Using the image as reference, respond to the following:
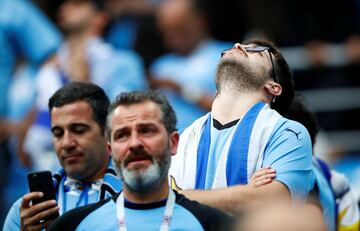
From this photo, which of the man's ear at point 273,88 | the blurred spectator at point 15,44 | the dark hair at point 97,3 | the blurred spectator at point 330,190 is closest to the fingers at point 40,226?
the man's ear at point 273,88

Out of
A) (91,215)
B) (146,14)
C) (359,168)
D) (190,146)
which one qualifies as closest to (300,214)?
(91,215)

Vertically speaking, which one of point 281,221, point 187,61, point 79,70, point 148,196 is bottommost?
point 187,61

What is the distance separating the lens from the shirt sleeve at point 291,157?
5438 mm

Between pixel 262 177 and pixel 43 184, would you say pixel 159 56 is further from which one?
pixel 262 177

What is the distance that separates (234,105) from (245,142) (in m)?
0.25

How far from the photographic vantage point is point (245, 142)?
5.54 m

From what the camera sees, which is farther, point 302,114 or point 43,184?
point 302,114

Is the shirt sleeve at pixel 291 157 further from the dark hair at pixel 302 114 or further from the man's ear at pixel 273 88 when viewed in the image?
the dark hair at pixel 302 114

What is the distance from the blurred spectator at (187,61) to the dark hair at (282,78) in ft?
13.5

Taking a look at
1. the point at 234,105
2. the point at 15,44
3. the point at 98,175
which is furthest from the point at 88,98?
the point at 15,44

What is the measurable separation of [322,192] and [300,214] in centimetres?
320

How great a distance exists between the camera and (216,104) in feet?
19.1

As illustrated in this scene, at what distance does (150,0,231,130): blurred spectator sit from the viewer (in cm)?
1033

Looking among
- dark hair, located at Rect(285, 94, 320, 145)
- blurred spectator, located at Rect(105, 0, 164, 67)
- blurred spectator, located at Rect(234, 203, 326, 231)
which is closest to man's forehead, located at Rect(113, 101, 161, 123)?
blurred spectator, located at Rect(234, 203, 326, 231)
